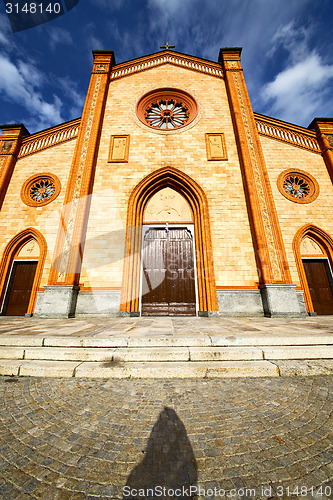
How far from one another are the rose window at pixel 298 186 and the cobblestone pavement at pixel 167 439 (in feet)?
29.9

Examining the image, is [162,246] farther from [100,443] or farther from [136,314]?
[100,443]

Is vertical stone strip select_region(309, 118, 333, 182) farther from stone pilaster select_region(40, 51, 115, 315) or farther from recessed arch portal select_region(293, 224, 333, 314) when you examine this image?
stone pilaster select_region(40, 51, 115, 315)

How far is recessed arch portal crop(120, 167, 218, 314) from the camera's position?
7.25 metres

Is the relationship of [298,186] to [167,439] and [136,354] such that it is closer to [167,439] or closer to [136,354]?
[136,354]

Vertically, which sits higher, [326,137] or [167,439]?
[326,137]

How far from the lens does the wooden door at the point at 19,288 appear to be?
8445 millimetres

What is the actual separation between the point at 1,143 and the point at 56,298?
1015cm

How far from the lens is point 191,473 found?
1218 millimetres

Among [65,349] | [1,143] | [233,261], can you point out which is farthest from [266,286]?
[1,143]

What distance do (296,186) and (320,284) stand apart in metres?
4.82

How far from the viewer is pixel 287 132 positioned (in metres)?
10.4

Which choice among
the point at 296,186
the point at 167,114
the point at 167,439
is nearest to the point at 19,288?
the point at 167,439

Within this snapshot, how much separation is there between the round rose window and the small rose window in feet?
19.0

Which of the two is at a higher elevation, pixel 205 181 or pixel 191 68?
pixel 191 68
